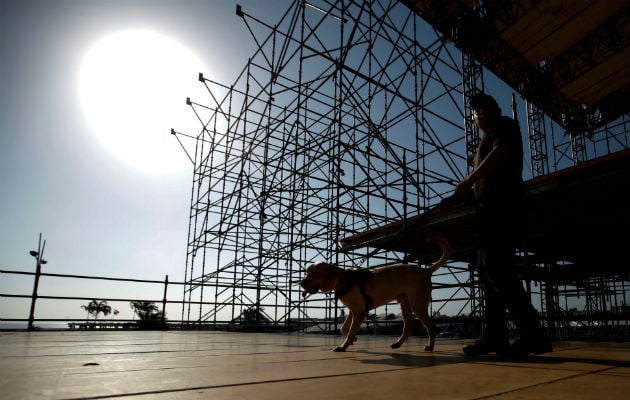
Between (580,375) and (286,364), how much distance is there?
50.2 inches

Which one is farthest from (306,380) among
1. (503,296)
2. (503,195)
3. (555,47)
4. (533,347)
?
(555,47)

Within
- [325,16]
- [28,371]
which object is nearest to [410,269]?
[28,371]

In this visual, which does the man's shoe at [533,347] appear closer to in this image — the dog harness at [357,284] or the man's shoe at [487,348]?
the man's shoe at [487,348]

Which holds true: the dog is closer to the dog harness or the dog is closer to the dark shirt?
the dog harness

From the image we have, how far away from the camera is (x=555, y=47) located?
12266mm

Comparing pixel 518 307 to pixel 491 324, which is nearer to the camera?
pixel 518 307

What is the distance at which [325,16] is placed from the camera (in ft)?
Result: 28.6

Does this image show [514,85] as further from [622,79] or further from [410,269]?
[410,269]

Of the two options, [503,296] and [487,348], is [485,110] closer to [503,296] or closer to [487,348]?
[503,296]

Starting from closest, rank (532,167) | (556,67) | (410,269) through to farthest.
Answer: (410,269) < (556,67) < (532,167)

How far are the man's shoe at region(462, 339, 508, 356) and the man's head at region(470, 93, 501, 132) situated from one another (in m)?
1.37

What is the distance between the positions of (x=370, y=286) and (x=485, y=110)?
4.86 ft

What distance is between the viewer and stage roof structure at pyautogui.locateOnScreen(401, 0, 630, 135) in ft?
34.9

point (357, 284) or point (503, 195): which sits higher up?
point (503, 195)
